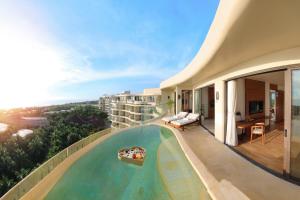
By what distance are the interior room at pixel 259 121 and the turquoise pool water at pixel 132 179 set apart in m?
2.14

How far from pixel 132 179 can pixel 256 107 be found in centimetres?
751

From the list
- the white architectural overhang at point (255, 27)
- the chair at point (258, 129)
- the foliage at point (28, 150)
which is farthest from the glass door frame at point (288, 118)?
the foliage at point (28, 150)

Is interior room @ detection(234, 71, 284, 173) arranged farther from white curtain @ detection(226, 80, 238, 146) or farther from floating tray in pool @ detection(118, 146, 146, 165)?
floating tray in pool @ detection(118, 146, 146, 165)

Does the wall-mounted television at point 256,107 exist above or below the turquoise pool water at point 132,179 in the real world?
above

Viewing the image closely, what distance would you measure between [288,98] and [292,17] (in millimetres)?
2119

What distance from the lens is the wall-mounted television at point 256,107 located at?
8.77 m

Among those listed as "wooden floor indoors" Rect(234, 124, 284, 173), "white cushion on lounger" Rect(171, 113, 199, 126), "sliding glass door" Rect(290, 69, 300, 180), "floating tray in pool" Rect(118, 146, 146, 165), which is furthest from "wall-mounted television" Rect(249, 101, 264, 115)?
"floating tray in pool" Rect(118, 146, 146, 165)

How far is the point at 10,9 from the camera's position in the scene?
531 centimetres

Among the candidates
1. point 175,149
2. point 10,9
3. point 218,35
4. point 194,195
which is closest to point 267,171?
point 194,195

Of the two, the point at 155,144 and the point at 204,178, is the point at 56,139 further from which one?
the point at 204,178

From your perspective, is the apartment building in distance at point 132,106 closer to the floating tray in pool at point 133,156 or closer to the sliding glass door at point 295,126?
the floating tray in pool at point 133,156

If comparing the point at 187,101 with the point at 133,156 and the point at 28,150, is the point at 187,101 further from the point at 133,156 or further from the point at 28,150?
the point at 28,150

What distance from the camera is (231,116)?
639 cm

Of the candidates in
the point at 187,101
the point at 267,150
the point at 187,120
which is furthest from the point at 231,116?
the point at 187,101
